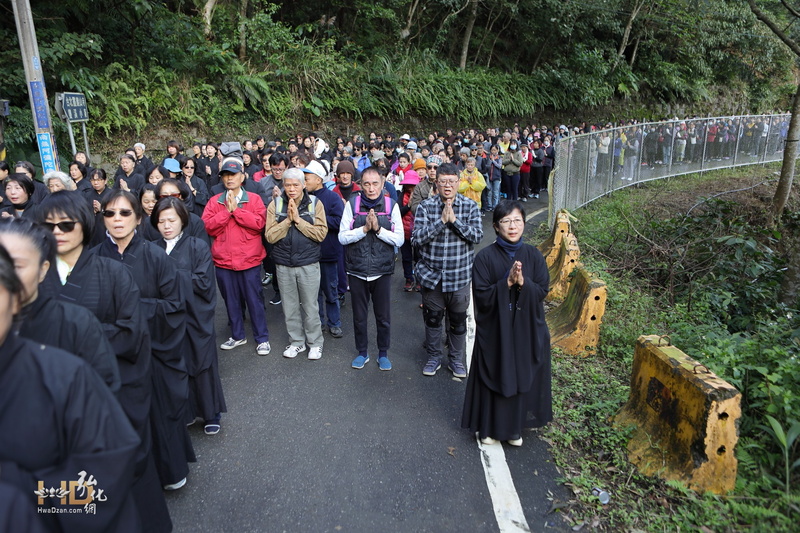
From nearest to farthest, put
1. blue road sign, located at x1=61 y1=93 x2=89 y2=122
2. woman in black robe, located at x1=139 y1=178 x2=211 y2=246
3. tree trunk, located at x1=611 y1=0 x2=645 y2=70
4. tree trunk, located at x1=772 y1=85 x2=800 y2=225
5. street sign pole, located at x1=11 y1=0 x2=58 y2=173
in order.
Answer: woman in black robe, located at x1=139 y1=178 x2=211 y2=246 → tree trunk, located at x1=772 y1=85 x2=800 y2=225 → street sign pole, located at x1=11 y1=0 x2=58 y2=173 → blue road sign, located at x1=61 y1=93 x2=89 y2=122 → tree trunk, located at x1=611 y1=0 x2=645 y2=70

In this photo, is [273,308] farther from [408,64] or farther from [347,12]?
[347,12]

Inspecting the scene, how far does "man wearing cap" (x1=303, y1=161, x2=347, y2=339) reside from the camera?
6.77 m

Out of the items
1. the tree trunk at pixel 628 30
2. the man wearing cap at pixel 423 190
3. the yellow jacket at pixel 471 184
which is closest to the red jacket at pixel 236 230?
the man wearing cap at pixel 423 190

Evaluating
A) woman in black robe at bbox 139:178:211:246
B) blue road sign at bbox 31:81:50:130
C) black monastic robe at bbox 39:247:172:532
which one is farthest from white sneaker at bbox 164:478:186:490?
blue road sign at bbox 31:81:50:130

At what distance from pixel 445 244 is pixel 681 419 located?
8.47ft

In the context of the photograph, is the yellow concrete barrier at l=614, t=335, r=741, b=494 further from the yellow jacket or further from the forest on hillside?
the forest on hillside

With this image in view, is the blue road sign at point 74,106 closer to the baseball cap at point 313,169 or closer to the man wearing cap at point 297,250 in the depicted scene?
the baseball cap at point 313,169

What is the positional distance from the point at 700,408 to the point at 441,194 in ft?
9.73

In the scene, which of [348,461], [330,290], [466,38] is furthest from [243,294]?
[466,38]

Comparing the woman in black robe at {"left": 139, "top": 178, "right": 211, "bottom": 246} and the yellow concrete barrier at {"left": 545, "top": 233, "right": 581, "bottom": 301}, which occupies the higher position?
the woman in black robe at {"left": 139, "top": 178, "right": 211, "bottom": 246}

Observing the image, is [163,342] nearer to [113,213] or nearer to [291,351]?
[113,213]

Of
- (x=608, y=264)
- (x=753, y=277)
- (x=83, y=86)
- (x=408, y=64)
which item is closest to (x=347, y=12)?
(x=408, y=64)

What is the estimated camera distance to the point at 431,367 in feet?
19.1

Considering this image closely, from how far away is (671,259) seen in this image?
845 cm
